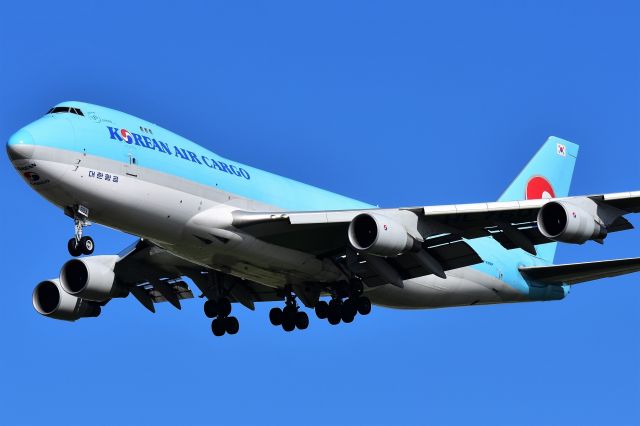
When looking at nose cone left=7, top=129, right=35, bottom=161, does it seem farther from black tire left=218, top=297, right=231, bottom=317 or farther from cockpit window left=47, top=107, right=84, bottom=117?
black tire left=218, top=297, right=231, bottom=317

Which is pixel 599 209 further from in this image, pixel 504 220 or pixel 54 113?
pixel 54 113

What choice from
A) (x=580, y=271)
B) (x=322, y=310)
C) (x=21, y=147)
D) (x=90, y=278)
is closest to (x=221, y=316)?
(x=322, y=310)

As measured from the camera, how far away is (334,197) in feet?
129

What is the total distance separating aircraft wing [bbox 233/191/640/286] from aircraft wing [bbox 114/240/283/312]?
4.41m

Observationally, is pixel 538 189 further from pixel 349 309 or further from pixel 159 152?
pixel 159 152

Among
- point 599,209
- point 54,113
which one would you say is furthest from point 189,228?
point 599,209

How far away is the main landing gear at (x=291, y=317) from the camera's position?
129 ft

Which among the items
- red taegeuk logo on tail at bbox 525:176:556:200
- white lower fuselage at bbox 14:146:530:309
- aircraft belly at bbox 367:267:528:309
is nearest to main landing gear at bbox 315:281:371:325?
white lower fuselage at bbox 14:146:530:309

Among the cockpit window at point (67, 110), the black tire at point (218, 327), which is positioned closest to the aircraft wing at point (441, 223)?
the black tire at point (218, 327)

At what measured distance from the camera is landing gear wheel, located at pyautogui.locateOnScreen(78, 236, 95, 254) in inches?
1274

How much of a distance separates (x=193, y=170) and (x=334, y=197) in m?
6.49

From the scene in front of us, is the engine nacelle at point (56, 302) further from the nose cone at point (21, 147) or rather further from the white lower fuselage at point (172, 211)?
the nose cone at point (21, 147)

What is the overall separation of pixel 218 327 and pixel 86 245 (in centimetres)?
825

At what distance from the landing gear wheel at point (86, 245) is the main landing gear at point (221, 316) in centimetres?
764
